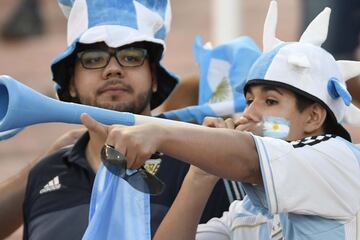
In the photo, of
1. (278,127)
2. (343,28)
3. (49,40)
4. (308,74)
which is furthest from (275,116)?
(49,40)

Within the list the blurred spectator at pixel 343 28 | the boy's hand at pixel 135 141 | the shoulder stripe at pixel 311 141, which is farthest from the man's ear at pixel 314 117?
the blurred spectator at pixel 343 28

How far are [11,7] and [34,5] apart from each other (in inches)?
39.3

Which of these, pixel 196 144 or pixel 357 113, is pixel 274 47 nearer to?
pixel 357 113

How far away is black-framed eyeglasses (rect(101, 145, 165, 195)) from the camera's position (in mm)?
2900

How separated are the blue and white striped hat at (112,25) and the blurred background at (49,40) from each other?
4010mm

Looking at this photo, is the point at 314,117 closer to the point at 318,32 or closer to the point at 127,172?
the point at 318,32

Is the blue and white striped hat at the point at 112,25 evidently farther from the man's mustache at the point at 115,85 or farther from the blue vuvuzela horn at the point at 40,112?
the blue vuvuzela horn at the point at 40,112

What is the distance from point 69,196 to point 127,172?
4.11 ft

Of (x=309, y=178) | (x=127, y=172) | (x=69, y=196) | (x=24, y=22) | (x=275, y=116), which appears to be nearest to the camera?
(x=127, y=172)

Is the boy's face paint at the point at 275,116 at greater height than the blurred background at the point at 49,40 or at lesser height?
greater

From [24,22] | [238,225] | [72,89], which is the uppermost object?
[72,89]

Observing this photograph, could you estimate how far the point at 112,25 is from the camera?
4.41 meters

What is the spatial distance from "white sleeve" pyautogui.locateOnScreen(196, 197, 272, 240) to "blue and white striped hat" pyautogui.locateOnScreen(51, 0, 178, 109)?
86cm

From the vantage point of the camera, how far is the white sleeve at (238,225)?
11.7 ft
